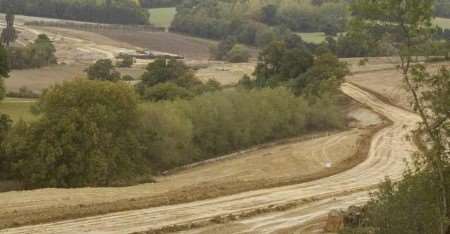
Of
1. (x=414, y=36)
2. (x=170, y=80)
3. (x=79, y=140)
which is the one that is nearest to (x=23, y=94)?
Result: (x=170, y=80)

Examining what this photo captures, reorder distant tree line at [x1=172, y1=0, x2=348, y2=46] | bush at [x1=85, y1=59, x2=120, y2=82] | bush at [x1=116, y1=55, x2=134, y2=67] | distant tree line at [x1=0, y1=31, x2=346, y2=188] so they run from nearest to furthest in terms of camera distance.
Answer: distant tree line at [x1=0, y1=31, x2=346, y2=188]
bush at [x1=85, y1=59, x2=120, y2=82]
bush at [x1=116, y1=55, x2=134, y2=67]
distant tree line at [x1=172, y1=0, x2=348, y2=46]

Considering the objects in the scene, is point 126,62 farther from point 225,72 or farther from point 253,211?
point 253,211

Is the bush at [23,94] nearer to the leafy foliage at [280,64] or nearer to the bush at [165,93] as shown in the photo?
the bush at [165,93]

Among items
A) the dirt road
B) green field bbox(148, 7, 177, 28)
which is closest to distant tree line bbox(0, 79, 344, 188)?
the dirt road

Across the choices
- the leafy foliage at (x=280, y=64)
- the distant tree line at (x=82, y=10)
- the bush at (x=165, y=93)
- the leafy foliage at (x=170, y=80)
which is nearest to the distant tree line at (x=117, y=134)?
the bush at (x=165, y=93)

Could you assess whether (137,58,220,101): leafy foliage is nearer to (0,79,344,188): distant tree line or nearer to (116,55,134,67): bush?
(0,79,344,188): distant tree line

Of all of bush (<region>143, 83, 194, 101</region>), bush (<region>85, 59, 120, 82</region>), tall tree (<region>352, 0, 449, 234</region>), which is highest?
tall tree (<region>352, 0, 449, 234</region>)

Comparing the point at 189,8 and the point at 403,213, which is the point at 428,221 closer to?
the point at 403,213
